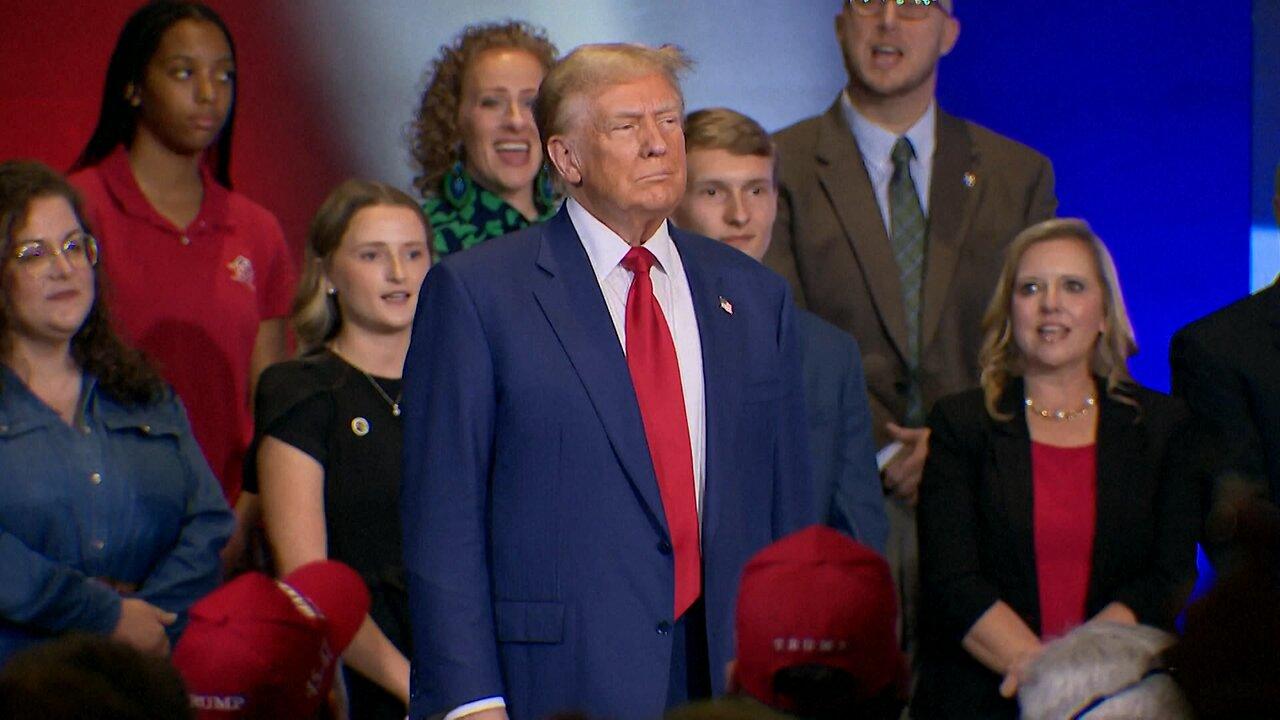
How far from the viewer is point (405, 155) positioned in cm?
522

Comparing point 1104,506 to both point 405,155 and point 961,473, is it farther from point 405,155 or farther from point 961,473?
point 405,155

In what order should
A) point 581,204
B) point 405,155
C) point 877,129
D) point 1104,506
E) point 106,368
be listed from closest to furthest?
point 581,204 < point 106,368 < point 1104,506 < point 877,129 < point 405,155

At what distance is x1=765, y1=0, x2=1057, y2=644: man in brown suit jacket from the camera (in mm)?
4352

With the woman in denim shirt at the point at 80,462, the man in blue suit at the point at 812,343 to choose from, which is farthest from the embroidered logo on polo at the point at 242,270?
the man in blue suit at the point at 812,343

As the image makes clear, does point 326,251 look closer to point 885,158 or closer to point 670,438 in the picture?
point 885,158

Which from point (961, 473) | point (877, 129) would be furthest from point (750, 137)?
point (961, 473)

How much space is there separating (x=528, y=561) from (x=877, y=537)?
4.19 ft

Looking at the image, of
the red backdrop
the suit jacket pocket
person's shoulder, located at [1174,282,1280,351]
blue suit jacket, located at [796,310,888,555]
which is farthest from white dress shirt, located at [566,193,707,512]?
the red backdrop

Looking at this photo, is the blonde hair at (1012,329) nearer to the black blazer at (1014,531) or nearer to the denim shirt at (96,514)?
the black blazer at (1014,531)

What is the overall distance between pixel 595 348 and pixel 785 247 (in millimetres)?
1740

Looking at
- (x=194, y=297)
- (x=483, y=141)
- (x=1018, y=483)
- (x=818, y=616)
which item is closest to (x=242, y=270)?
(x=194, y=297)

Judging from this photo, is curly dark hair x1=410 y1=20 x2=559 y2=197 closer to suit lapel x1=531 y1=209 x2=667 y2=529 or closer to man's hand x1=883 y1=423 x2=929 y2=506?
man's hand x1=883 y1=423 x2=929 y2=506

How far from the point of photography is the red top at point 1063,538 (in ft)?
12.7

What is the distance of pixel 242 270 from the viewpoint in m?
4.43
